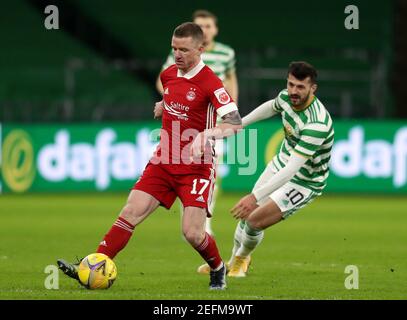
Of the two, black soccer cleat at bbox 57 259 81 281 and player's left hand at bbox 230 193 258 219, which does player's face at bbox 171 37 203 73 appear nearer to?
player's left hand at bbox 230 193 258 219

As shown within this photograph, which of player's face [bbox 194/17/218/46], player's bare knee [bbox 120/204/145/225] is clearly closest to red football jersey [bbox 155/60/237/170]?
player's bare knee [bbox 120/204/145/225]

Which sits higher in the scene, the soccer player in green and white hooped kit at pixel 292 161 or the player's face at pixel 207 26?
the player's face at pixel 207 26

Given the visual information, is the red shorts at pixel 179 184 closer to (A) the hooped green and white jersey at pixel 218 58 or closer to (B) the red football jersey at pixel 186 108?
(B) the red football jersey at pixel 186 108

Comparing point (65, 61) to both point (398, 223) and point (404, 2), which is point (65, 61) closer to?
point (404, 2)

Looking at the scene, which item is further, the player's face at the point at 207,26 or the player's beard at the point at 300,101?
the player's face at the point at 207,26

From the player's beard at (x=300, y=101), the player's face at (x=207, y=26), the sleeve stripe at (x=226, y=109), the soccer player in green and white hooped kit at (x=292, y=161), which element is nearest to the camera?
the sleeve stripe at (x=226, y=109)

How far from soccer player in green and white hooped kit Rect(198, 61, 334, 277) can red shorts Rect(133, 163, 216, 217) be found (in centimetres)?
60

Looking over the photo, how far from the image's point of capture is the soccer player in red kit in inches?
335

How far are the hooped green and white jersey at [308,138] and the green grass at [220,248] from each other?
2.91ft

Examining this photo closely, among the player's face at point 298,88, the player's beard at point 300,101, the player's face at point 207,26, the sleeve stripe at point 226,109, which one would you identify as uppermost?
the player's face at point 207,26

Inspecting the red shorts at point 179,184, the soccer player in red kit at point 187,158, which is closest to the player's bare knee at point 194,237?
the soccer player in red kit at point 187,158

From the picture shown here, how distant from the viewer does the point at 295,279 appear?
943 cm

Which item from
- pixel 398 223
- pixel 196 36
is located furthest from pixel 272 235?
pixel 196 36

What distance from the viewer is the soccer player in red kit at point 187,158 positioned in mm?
8516
